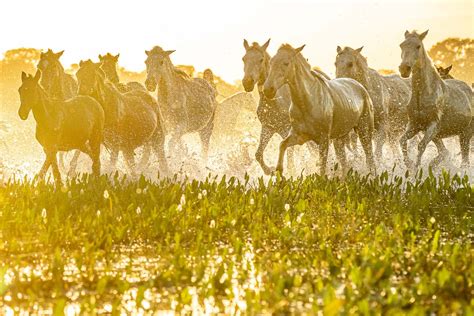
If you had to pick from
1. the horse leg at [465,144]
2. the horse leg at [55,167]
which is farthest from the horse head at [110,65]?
the horse leg at [465,144]

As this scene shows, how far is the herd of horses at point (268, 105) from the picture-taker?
14141 mm

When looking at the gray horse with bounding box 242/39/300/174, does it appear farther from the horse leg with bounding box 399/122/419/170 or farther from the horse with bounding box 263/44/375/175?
the horse leg with bounding box 399/122/419/170

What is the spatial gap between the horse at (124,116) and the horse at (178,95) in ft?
2.70

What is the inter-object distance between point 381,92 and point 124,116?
18.8 ft

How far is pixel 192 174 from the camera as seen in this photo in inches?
753

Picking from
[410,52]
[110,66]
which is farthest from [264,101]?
[410,52]

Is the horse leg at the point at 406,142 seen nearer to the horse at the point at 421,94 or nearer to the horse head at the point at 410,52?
the horse at the point at 421,94

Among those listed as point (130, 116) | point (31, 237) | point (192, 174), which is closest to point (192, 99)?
point (192, 174)

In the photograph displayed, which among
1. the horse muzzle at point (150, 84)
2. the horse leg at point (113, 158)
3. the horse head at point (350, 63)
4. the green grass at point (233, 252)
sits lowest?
the green grass at point (233, 252)

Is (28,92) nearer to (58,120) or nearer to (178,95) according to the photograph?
(58,120)

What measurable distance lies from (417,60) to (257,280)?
11.8 m

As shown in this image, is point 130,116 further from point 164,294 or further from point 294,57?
point 164,294

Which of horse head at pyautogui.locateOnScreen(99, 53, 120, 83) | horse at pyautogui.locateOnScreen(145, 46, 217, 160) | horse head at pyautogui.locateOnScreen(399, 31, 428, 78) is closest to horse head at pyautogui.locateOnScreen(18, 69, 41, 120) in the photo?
horse head at pyautogui.locateOnScreen(99, 53, 120, 83)

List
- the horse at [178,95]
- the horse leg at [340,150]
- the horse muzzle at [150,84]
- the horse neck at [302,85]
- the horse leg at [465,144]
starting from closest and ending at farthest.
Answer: the horse neck at [302,85] → the horse leg at [340,150] → the horse muzzle at [150,84] → the horse at [178,95] → the horse leg at [465,144]
